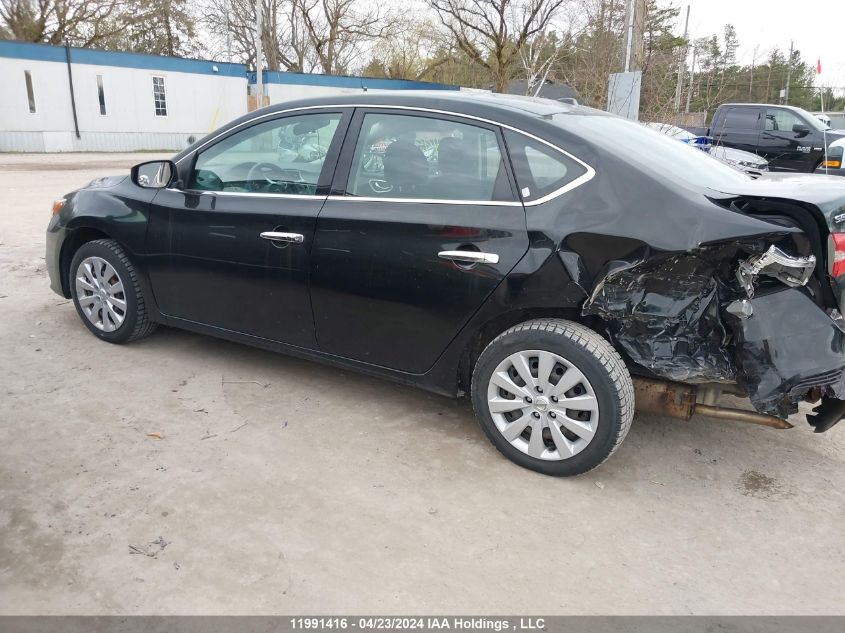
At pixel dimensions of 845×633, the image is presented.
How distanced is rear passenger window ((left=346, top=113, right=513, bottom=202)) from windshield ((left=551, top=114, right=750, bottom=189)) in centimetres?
41

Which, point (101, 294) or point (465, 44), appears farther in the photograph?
point (465, 44)

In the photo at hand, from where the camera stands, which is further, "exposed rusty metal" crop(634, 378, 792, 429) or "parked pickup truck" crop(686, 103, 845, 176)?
"parked pickup truck" crop(686, 103, 845, 176)

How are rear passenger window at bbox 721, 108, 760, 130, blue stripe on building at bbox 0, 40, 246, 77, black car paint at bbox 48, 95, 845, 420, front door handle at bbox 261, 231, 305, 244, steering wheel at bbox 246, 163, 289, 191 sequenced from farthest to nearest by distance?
blue stripe on building at bbox 0, 40, 246, 77, rear passenger window at bbox 721, 108, 760, 130, steering wheel at bbox 246, 163, 289, 191, front door handle at bbox 261, 231, 305, 244, black car paint at bbox 48, 95, 845, 420

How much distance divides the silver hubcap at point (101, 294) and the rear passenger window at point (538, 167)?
2820 millimetres

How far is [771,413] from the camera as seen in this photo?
3.04 meters

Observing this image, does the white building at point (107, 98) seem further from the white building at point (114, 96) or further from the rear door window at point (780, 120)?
the rear door window at point (780, 120)

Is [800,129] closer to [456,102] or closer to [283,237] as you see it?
[456,102]

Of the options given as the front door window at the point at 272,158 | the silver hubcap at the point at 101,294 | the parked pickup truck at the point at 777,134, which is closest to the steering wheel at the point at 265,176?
the front door window at the point at 272,158

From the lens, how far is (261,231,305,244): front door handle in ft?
12.1

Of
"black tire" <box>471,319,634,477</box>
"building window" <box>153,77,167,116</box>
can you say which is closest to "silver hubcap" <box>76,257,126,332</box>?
"black tire" <box>471,319,634,477</box>

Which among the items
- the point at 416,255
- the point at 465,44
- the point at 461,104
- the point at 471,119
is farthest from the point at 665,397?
the point at 465,44

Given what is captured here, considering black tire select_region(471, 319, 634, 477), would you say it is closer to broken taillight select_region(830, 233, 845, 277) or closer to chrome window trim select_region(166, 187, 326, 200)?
broken taillight select_region(830, 233, 845, 277)

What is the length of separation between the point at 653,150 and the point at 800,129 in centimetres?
1303

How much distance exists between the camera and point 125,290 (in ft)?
14.8
